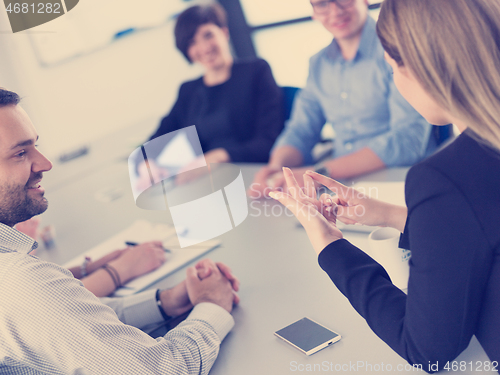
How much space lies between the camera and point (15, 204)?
884mm

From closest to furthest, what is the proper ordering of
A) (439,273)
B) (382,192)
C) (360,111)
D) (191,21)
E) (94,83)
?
(439,273) → (382,192) → (360,111) → (191,21) → (94,83)

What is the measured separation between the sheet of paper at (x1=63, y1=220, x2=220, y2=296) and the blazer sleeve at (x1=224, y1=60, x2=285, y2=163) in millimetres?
751

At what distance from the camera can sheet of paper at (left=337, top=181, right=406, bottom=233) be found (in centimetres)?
120

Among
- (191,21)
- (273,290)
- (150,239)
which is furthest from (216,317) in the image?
(191,21)

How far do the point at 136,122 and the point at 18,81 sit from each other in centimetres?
90

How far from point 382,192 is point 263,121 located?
1.10 metres

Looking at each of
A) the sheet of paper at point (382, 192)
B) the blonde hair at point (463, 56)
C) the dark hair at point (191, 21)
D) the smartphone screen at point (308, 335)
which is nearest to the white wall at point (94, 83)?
the dark hair at point (191, 21)

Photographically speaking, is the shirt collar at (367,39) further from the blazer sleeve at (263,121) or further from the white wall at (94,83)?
the white wall at (94,83)

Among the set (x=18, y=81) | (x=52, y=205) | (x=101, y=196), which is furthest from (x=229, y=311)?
(x=18, y=81)

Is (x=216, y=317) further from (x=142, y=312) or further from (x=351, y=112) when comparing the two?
(x=351, y=112)

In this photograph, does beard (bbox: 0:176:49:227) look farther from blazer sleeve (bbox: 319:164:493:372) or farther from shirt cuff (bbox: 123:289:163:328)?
blazer sleeve (bbox: 319:164:493:372)

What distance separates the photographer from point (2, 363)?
755mm

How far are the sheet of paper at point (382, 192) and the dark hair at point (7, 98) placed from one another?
0.81 metres

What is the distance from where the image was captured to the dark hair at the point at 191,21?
2344mm
